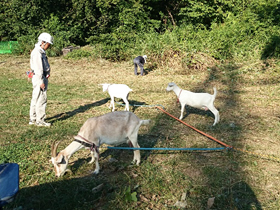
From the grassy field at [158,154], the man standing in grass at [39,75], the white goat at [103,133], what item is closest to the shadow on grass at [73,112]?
the grassy field at [158,154]

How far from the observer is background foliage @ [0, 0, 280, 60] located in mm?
14750

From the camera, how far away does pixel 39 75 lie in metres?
6.86

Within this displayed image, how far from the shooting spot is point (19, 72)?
14609mm

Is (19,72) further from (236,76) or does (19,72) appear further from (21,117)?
(236,76)

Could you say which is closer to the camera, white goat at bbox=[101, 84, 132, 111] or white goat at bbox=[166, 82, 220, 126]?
white goat at bbox=[166, 82, 220, 126]

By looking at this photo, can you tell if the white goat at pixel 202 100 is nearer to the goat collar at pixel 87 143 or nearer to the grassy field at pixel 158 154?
the grassy field at pixel 158 154

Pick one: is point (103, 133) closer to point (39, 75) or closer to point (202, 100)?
point (39, 75)

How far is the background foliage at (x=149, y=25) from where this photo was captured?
48.4ft

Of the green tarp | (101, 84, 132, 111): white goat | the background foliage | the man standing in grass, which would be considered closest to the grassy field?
the man standing in grass

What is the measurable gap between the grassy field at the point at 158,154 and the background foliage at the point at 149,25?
3413 millimetres

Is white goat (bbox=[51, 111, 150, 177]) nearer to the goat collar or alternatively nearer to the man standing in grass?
the goat collar

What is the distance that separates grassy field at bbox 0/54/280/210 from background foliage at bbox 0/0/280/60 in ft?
11.2

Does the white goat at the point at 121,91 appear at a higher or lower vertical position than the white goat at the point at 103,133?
lower

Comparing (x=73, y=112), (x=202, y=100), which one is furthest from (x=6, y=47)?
(x=202, y=100)
